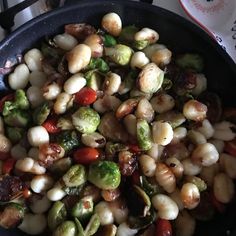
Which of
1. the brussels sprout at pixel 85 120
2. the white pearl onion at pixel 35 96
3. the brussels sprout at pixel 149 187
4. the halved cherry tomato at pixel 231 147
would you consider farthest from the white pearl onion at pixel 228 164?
the white pearl onion at pixel 35 96

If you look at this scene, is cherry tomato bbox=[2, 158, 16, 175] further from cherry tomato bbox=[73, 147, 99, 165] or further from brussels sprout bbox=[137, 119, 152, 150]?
A: brussels sprout bbox=[137, 119, 152, 150]

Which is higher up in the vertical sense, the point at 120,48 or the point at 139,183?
the point at 120,48

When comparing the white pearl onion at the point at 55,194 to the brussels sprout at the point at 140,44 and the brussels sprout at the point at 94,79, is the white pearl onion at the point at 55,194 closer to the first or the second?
the brussels sprout at the point at 94,79

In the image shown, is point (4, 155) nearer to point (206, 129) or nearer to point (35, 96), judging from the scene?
point (35, 96)

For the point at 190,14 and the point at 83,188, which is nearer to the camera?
the point at 83,188

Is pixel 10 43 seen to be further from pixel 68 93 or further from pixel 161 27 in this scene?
pixel 161 27

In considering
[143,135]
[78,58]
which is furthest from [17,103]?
[143,135]

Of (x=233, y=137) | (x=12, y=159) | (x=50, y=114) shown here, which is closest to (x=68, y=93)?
(x=50, y=114)

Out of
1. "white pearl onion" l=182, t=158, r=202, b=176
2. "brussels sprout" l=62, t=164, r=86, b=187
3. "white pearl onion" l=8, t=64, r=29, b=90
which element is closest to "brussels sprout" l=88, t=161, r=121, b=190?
"brussels sprout" l=62, t=164, r=86, b=187
